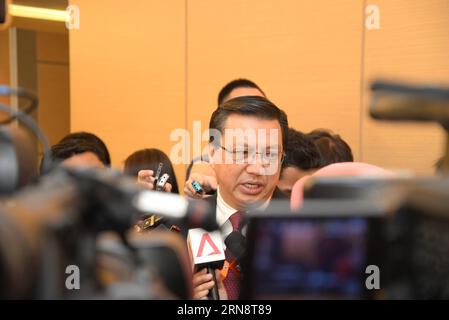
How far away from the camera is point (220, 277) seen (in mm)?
1304

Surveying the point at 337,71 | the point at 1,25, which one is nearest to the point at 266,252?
the point at 1,25

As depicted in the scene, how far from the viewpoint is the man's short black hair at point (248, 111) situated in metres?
1.68

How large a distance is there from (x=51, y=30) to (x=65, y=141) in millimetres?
4434

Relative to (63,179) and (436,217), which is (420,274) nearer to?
(436,217)

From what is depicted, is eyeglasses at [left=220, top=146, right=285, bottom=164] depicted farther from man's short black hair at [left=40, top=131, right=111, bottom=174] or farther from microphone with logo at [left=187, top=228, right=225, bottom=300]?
man's short black hair at [left=40, top=131, right=111, bottom=174]

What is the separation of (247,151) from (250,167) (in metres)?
0.04

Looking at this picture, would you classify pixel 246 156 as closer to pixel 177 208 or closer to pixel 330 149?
pixel 330 149

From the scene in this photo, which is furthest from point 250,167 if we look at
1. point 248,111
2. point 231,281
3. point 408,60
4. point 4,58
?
point 4,58

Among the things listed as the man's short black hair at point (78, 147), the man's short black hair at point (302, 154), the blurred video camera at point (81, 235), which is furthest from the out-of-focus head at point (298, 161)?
the blurred video camera at point (81, 235)

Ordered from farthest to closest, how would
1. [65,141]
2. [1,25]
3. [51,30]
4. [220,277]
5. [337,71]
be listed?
[51,30] → [337,71] → [65,141] → [1,25] → [220,277]

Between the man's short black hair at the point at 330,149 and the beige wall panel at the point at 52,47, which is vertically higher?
the beige wall panel at the point at 52,47

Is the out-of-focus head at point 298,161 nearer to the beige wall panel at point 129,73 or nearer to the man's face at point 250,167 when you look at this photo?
the man's face at point 250,167

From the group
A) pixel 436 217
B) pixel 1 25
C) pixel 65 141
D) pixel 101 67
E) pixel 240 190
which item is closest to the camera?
pixel 436 217

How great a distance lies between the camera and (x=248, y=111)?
168 centimetres
